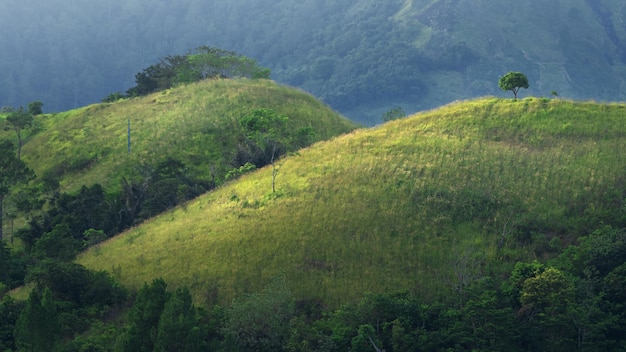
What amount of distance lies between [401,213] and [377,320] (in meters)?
13.5

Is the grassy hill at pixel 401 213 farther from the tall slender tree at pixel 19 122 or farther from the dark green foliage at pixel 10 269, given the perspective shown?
the tall slender tree at pixel 19 122

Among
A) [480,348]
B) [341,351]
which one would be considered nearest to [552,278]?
[480,348]

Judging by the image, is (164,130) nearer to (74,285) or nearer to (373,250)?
(74,285)

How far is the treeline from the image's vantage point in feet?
118

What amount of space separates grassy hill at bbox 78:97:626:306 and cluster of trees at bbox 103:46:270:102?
4533 centimetres

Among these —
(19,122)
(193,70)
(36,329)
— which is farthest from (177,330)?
(193,70)

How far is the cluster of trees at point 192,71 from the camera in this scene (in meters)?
106

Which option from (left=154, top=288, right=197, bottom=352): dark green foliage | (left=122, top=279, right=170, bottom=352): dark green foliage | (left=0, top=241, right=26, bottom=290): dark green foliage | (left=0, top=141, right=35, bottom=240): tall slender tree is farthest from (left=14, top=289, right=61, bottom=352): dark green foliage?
(left=0, top=141, right=35, bottom=240): tall slender tree

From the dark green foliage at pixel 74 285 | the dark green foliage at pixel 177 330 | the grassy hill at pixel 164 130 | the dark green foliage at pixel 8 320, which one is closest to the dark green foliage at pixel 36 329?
the dark green foliage at pixel 8 320

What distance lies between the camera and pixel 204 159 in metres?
77.3

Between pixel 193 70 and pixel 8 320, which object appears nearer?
pixel 8 320

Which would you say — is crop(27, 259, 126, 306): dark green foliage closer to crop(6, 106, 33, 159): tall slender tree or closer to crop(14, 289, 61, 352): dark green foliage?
crop(14, 289, 61, 352): dark green foliage

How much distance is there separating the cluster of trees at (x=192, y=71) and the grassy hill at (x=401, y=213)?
1785 inches

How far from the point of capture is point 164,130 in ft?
277
